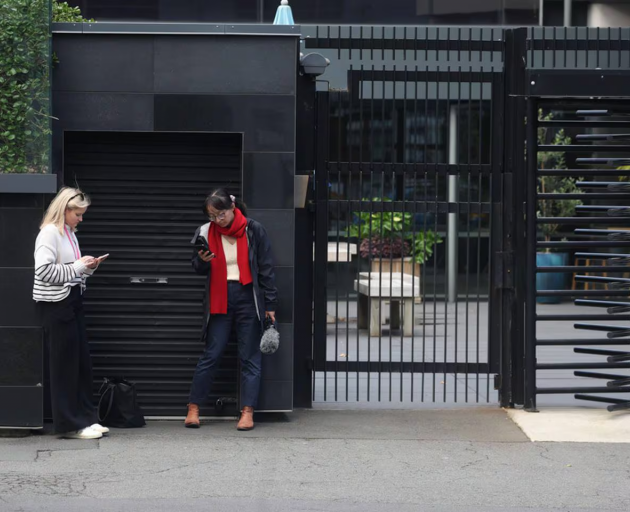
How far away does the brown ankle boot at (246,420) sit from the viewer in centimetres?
823

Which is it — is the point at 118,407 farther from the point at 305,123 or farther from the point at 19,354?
the point at 305,123

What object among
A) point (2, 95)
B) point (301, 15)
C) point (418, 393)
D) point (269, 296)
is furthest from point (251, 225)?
point (301, 15)

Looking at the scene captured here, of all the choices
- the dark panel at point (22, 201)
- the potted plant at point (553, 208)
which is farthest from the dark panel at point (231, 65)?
the potted plant at point (553, 208)

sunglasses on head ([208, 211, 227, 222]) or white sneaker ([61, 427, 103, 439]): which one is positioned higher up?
sunglasses on head ([208, 211, 227, 222])

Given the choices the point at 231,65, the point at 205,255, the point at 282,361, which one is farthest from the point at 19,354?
the point at 231,65

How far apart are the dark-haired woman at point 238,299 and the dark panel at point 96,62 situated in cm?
135

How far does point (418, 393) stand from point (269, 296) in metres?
2.43

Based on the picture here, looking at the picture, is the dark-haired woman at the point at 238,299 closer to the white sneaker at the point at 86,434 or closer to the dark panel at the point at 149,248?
the dark panel at the point at 149,248

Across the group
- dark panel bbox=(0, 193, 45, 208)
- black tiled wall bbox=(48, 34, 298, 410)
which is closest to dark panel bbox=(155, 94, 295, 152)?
black tiled wall bbox=(48, 34, 298, 410)

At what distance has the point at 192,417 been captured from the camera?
27.2 ft

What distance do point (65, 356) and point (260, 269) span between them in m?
1.63

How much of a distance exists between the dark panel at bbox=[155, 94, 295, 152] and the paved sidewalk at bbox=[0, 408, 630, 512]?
90.2 inches

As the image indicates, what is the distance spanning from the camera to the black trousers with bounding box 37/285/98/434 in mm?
7812

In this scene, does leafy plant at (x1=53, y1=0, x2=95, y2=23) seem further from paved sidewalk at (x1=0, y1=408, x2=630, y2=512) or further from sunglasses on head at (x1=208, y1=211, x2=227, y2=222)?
paved sidewalk at (x1=0, y1=408, x2=630, y2=512)
